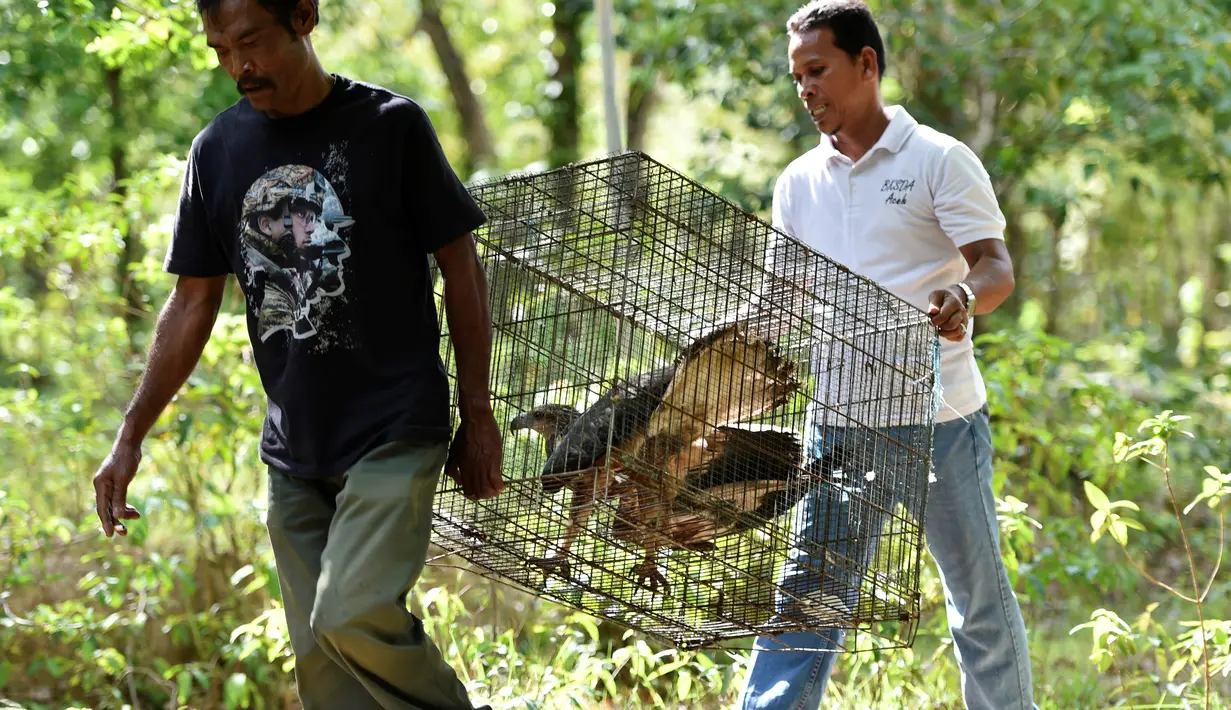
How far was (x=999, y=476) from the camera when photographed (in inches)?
176

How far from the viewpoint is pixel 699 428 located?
2715 mm

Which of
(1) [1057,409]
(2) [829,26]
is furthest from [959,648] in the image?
(1) [1057,409]

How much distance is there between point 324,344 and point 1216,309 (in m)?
13.8

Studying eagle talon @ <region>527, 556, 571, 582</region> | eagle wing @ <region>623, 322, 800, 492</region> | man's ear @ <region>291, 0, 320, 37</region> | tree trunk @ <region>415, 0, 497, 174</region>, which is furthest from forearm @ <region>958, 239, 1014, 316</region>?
→ tree trunk @ <region>415, 0, 497, 174</region>

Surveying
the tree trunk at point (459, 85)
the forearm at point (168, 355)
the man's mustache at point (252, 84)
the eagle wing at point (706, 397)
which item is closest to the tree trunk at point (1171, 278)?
the tree trunk at point (459, 85)

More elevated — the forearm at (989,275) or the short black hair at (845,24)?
the short black hair at (845,24)

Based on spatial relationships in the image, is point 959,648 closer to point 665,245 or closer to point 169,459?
point 665,245

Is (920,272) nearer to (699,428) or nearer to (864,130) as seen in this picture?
(864,130)

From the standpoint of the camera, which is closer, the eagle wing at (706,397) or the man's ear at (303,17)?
the man's ear at (303,17)

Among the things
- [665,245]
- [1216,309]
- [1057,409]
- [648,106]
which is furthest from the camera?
[1216,309]

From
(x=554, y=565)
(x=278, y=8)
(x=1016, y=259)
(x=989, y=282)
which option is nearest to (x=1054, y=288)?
(x=1016, y=259)

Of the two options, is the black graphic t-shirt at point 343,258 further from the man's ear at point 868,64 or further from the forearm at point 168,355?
the man's ear at point 868,64

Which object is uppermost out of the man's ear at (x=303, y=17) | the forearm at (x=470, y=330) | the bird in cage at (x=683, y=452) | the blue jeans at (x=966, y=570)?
the man's ear at (x=303, y=17)

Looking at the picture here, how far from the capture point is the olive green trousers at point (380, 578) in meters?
2.31
